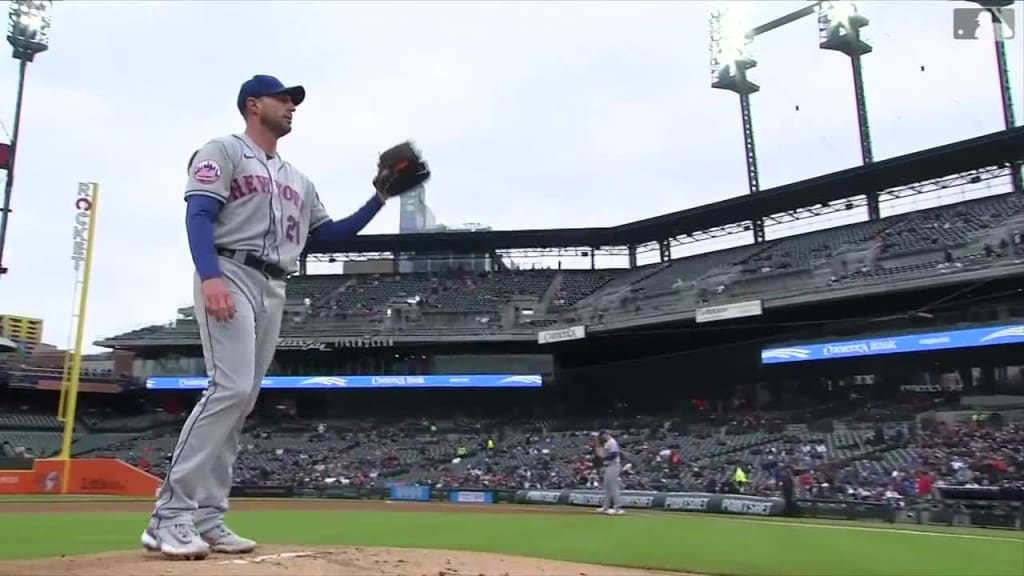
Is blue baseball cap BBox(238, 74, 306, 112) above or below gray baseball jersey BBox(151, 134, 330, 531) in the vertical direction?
above

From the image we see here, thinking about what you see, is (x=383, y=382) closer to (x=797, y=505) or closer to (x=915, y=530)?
(x=797, y=505)

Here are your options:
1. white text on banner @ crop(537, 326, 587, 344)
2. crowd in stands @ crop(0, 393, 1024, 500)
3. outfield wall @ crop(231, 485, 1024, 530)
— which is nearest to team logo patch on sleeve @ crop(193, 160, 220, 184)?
outfield wall @ crop(231, 485, 1024, 530)

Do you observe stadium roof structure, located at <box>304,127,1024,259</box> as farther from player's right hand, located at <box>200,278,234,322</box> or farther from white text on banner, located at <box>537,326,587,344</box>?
player's right hand, located at <box>200,278,234,322</box>

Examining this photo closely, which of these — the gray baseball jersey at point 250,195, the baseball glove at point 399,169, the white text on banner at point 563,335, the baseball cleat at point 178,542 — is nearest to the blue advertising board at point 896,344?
the white text on banner at point 563,335

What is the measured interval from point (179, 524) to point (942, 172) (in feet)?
99.8

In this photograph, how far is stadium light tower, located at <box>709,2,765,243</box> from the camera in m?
34.8

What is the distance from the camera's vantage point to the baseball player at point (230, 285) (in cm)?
379

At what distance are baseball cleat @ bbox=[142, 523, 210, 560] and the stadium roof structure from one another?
911 inches

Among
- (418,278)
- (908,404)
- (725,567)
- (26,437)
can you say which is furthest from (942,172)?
(26,437)

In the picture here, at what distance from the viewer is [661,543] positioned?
6340mm

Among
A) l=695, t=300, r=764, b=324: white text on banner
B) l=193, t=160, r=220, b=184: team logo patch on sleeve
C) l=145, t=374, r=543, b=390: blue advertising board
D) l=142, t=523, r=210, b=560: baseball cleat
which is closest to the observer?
l=142, t=523, r=210, b=560: baseball cleat

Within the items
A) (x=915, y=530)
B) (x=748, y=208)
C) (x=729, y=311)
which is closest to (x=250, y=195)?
(x=915, y=530)

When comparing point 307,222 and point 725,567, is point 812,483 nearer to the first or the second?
point 725,567

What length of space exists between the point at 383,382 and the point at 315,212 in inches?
1205
